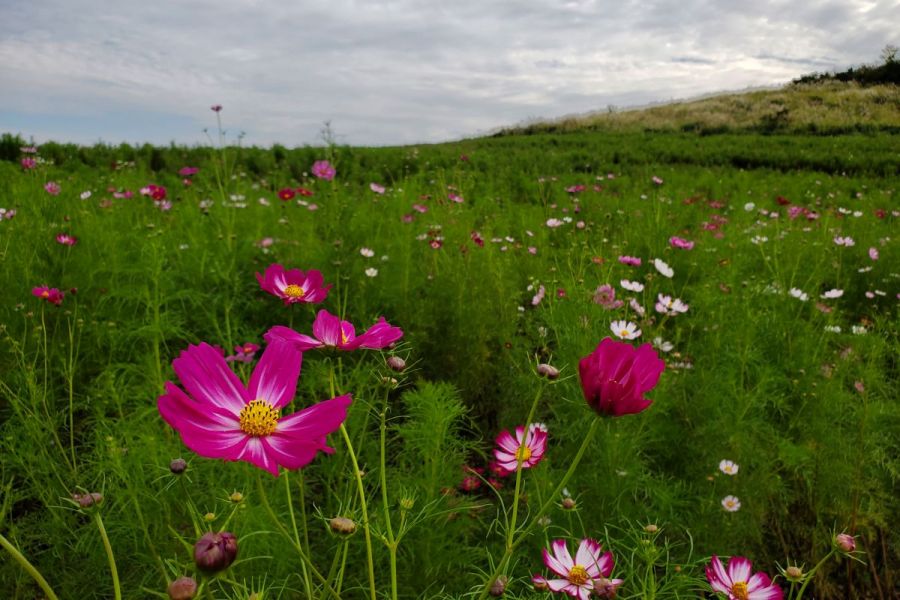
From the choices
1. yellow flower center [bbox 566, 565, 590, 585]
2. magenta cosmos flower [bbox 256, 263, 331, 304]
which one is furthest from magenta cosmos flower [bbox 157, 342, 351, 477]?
yellow flower center [bbox 566, 565, 590, 585]

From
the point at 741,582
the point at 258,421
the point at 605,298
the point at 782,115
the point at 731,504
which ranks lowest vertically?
the point at 731,504

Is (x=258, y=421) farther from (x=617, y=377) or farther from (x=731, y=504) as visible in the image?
(x=731, y=504)

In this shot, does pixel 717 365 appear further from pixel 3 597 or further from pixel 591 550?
pixel 3 597

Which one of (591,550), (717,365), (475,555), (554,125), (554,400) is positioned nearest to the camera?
(591,550)

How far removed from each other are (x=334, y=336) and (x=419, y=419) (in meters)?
0.87

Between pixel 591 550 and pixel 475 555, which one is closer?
pixel 591 550

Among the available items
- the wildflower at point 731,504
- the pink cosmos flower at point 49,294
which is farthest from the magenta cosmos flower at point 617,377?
the pink cosmos flower at point 49,294

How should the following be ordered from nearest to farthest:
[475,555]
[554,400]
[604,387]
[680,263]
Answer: [604,387] < [475,555] < [554,400] < [680,263]

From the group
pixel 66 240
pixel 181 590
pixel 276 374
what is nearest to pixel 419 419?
pixel 276 374

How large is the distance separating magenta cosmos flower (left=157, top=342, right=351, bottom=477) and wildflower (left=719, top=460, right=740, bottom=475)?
4.14 feet

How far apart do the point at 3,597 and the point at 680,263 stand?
316 centimetres

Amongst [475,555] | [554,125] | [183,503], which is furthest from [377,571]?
[554,125]

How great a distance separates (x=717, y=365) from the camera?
1.95 m

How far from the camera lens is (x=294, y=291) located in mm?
1092
